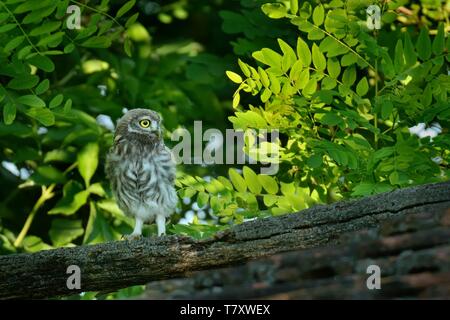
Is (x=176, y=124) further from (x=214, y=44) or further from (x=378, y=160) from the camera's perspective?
(x=378, y=160)

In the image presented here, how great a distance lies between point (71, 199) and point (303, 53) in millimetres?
3252

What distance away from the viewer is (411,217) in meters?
3.96

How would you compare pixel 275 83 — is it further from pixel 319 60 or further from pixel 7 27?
pixel 7 27

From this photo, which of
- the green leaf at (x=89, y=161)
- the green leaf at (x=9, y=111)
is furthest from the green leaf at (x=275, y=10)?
the green leaf at (x=89, y=161)

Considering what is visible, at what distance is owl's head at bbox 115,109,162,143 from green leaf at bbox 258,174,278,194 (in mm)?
1140

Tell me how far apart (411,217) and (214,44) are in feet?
21.5

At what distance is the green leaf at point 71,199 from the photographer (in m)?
8.62

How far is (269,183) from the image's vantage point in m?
6.29

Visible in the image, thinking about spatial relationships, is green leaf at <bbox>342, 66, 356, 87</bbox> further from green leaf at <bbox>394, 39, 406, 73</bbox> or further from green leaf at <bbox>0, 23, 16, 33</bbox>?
green leaf at <bbox>0, 23, 16, 33</bbox>

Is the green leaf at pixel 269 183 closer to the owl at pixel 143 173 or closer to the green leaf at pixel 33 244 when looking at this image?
the owl at pixel 143 173

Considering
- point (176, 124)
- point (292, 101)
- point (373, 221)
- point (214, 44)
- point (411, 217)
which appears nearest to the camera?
point (411, 217)

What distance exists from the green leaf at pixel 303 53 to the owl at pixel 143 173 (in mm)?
1333

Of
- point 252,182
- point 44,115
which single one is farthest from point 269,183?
point 44,115

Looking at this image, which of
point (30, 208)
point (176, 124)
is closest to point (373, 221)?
point (176, 124)
